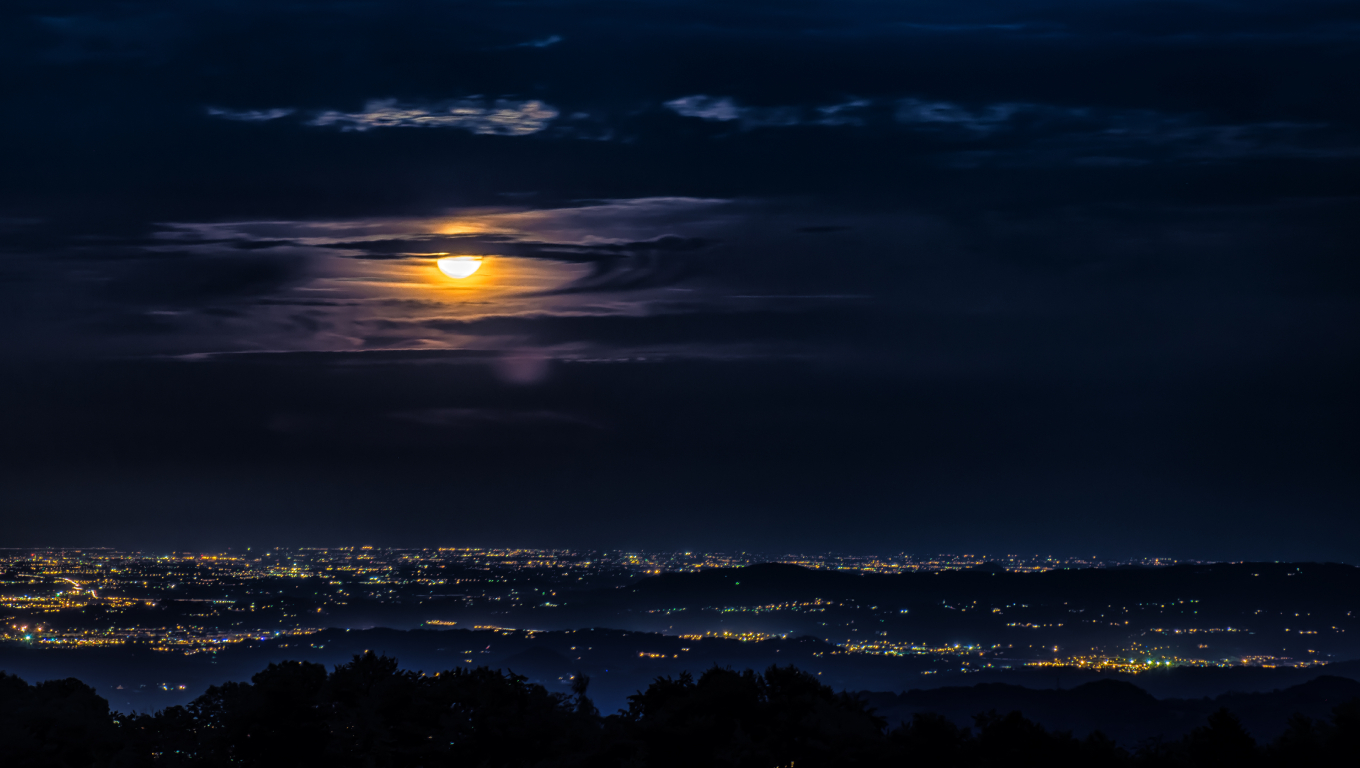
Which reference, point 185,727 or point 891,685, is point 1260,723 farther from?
point 185,727

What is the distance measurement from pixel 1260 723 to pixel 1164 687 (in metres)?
53.8

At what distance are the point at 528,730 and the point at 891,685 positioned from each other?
149m

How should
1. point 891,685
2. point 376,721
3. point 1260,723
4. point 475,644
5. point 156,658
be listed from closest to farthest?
point 376,721 < point 1260,723 < point 156,658 < point 891,685 < point 475,644

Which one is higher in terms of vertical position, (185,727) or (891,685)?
(185,727)

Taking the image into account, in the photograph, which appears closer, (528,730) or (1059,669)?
(528,730)

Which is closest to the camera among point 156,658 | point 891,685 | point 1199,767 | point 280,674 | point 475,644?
point 1199,767

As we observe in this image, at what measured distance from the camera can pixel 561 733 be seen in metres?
29.8

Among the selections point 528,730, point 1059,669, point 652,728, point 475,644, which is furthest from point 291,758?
point 1059,669

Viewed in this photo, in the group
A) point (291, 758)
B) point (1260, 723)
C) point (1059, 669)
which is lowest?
point (1059, 669)

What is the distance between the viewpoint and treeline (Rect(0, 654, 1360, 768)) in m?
27.6

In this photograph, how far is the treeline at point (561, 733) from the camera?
90.6 feet

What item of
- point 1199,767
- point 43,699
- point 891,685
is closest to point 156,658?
point 891,685

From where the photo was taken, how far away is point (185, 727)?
107ft

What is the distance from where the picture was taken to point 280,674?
105 ft
